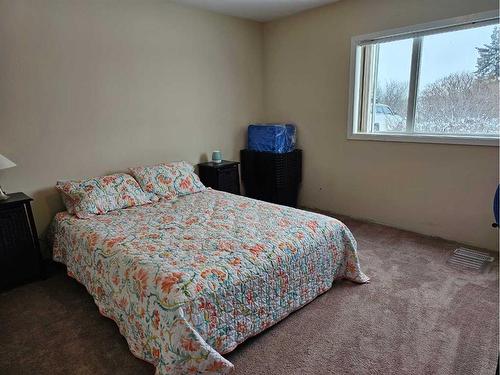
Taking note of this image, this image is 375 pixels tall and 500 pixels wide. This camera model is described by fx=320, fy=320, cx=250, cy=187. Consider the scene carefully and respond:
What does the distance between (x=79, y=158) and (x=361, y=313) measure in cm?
268

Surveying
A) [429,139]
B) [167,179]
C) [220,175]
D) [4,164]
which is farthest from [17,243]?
[429,139]

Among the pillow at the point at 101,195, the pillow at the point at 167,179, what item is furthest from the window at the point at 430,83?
the pillow at the point at 101,195

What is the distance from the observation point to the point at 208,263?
1.76 m

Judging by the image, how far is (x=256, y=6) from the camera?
11.4ft

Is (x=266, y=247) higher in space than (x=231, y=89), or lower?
lower

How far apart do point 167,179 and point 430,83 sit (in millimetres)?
2687

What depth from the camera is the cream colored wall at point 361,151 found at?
2879 millimetres

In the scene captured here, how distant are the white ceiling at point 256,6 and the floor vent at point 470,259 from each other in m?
2.78

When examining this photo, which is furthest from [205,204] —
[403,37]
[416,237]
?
[403,37]

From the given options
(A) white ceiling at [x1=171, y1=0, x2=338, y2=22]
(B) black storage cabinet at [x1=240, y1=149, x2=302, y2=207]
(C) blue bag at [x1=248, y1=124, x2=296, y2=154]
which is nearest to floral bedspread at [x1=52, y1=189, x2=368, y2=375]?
(B) black storage cabinet at [x1=240, y1=149, x2=302, y2=207]

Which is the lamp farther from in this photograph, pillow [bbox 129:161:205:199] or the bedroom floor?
pillow [bbox 129:161:205:199]

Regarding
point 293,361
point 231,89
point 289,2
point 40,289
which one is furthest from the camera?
point 231,89

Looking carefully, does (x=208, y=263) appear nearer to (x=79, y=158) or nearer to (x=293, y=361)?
(x=293, y=361)

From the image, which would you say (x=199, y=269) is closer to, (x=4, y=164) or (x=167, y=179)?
(x=167, y=179)
